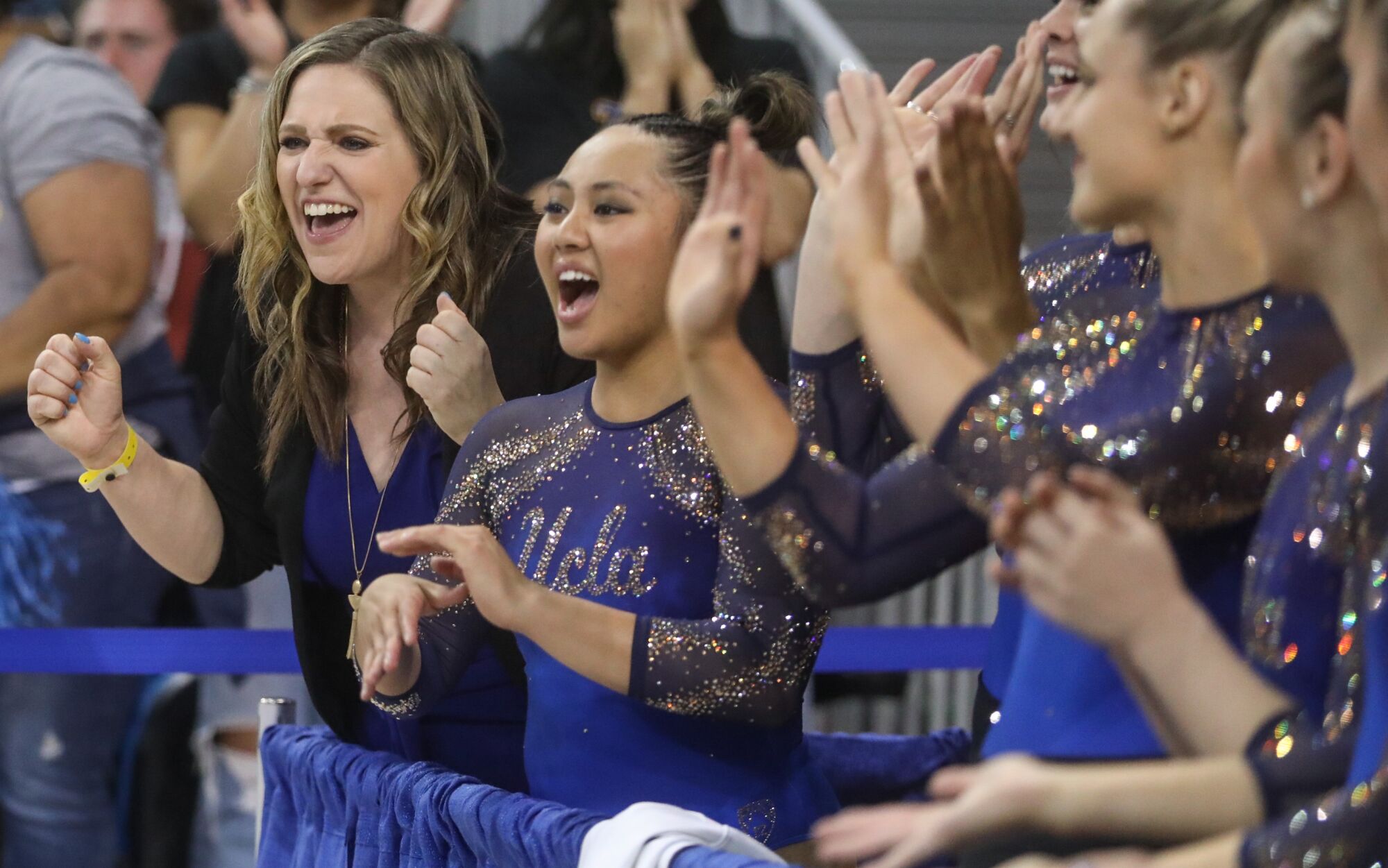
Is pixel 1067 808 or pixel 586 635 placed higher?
pixel 586 635

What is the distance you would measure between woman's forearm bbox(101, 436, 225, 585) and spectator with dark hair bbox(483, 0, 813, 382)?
111 centimetres

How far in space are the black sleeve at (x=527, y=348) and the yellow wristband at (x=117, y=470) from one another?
506 millimetres

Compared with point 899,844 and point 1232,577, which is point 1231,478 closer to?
point 1232,577

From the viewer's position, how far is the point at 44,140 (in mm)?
3465

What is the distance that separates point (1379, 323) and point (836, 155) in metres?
0.53

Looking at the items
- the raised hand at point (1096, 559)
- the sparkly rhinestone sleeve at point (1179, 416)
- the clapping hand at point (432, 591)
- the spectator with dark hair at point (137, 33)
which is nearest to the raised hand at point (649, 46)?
the spectator with dark hair at point (137, 33)

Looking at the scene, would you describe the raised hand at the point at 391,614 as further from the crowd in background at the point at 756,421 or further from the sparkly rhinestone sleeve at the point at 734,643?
the sparkly rhinestone sleeve at the point at 734,643

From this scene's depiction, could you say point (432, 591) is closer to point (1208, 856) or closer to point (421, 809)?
point (421, 809)

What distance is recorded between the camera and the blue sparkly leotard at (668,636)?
6.14 ft

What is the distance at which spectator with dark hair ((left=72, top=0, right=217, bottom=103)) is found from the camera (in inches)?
167

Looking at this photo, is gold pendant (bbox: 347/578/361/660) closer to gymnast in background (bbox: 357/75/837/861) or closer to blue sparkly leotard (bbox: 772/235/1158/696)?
gymnast in background (bbox: 357/75/837/861)

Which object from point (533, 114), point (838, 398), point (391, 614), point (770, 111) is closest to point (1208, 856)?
point (838, 398)

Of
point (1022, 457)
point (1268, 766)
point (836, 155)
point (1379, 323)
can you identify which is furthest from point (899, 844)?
point (836, 155)

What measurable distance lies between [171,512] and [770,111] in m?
1.04
